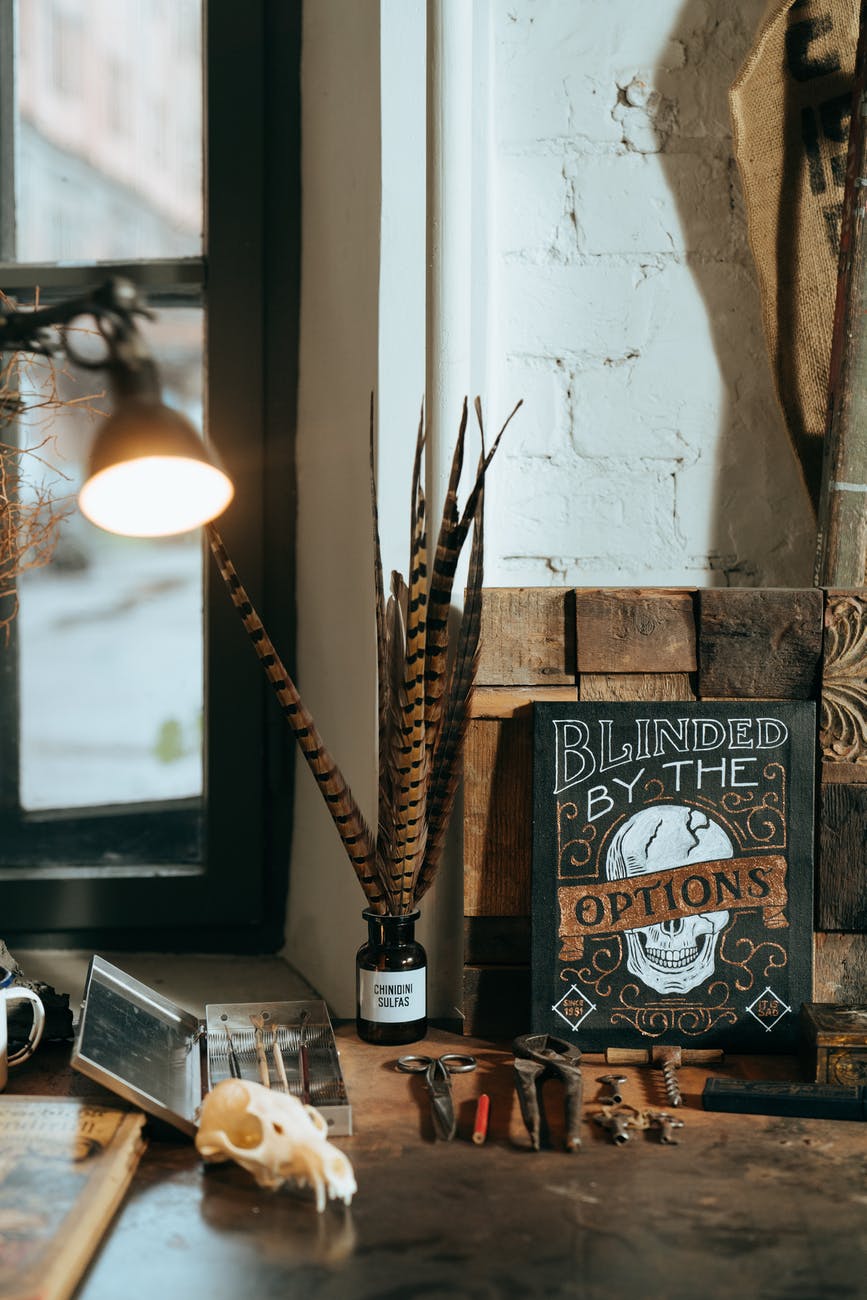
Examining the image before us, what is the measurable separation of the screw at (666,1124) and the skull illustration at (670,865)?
0.54 ft

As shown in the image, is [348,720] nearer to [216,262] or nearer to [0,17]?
[216,262]

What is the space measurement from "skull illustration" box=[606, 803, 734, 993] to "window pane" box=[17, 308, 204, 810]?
0.66 m

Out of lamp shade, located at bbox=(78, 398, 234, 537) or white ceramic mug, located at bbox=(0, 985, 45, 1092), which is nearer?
lamp shade, located at bbox=(78, 398, 234, 537)

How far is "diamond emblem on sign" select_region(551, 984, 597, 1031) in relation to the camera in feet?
3.86

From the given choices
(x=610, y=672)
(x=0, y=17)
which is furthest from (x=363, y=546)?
(x=0, y=17)

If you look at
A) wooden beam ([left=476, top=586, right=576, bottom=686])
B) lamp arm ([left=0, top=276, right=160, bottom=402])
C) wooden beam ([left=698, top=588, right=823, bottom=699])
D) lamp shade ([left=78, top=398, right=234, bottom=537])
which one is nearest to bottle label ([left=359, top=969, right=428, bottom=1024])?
wooden beam ([left=476, top=586, right=576, bottom=686])

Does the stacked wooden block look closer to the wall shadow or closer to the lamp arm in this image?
the wall shadow

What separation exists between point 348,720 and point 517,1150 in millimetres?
578

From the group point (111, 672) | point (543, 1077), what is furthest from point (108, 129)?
point (543, 1077)

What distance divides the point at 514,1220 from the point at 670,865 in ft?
1.43

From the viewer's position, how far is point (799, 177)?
4.34 feet

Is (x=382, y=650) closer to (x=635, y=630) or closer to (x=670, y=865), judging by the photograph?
(x=635, y=630)

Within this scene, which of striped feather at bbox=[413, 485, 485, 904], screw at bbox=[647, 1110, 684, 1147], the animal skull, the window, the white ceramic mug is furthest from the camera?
the window

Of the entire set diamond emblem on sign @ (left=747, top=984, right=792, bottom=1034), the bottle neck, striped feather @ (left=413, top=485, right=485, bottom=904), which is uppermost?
striped feather @ (left=413, top=485, right=485, bottom=904)
